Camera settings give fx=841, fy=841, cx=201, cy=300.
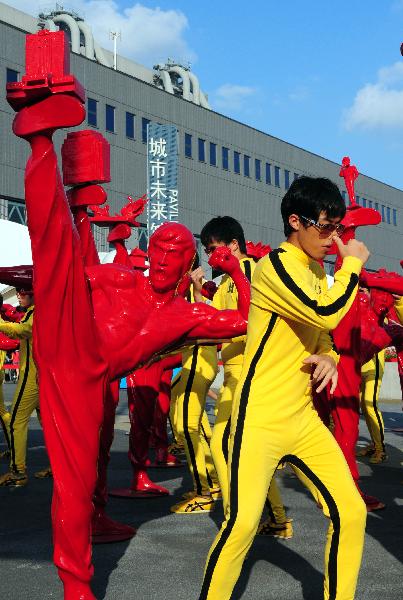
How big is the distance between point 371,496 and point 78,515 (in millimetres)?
3752

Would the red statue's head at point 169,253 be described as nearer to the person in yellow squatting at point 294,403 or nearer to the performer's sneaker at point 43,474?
the person in yellow squatting at point 294,403

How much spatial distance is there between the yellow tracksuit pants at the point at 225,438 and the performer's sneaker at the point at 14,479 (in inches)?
115

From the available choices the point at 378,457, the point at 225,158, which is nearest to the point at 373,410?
the point at 378,457

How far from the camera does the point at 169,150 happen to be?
103 feet

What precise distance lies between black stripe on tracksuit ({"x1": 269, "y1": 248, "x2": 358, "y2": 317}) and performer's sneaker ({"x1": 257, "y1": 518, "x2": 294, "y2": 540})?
98.9 inches

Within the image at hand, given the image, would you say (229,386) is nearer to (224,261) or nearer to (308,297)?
(224,261)

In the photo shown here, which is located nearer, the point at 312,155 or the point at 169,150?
the point at 169,150

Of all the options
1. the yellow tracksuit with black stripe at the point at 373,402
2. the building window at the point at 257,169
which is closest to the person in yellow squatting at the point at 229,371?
the yellow tracksuit with black stripe at the point at 373,402

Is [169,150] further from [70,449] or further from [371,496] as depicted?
[70,449]

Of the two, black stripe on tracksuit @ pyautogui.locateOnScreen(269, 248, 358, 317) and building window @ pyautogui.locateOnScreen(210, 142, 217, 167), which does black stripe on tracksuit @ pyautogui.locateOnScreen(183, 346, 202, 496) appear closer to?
black stripe on tracksuit @ pyautogui.locateOnScreen(269, 248, 358, 317)

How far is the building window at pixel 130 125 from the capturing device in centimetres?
3775

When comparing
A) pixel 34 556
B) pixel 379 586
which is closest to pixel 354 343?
pixel 379 586

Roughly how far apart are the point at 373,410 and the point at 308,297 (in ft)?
19.6

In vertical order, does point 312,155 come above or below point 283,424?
above
